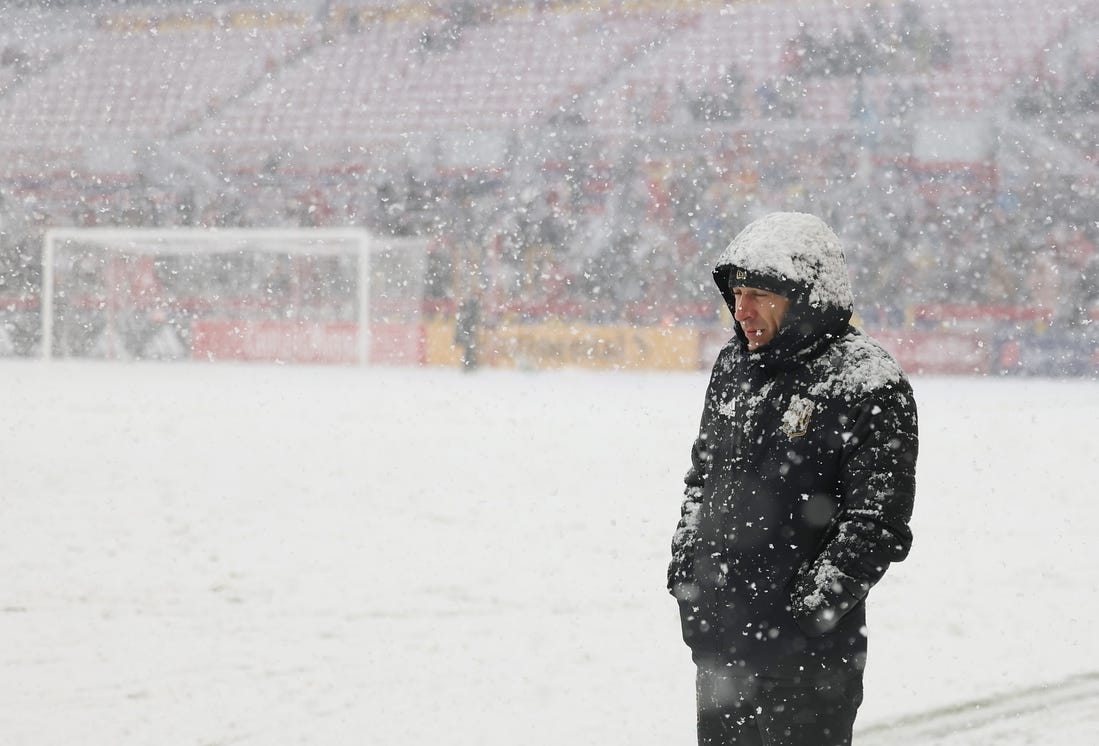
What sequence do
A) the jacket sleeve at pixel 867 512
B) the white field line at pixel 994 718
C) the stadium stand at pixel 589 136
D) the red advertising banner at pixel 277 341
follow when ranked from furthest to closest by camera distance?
the stadium stand at pixel 589 136
the red advertising banner at pixel 277 341
the white field line at pixel 994 718
the jacket sleeve at pixel 867 512

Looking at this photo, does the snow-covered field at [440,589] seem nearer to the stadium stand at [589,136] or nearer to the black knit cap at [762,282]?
the black knit cap at [762,282]

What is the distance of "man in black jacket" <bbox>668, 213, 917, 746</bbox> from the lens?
69.5 inches

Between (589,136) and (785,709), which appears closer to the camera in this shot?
(785,709)

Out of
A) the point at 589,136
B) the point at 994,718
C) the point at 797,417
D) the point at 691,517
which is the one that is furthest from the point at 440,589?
the point at 589,136

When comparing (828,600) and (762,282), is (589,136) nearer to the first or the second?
(762,282)

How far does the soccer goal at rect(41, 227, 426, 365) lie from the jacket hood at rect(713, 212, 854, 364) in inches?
675

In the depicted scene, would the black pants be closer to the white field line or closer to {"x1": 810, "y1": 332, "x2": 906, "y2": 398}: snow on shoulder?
{"x1": 810, "y1": 332, "x2": 906, "y2": 398}: snow on shoulder

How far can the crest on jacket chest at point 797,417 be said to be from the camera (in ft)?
5.92

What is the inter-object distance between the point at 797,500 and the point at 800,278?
0.34 metres

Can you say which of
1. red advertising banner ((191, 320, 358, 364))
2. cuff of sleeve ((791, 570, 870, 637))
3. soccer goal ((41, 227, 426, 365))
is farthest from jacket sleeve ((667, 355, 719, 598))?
red advertising banner ((191, 320, 358, 364))

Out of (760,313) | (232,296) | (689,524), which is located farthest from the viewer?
(232,296)

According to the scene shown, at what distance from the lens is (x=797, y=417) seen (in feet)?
5.95

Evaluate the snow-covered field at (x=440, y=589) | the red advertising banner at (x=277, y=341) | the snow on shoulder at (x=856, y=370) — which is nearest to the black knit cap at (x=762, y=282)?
the snow on shoulder at (x=856, y=370)

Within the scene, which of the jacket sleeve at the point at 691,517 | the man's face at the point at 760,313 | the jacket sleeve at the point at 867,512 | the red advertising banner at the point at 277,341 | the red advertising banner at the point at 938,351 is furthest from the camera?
the red advertising banner at the point at 277,341
